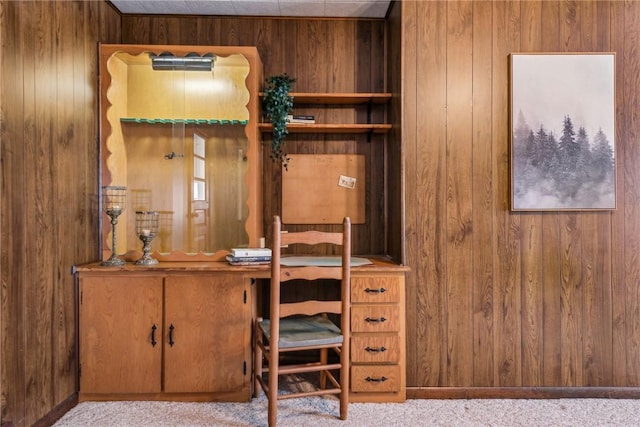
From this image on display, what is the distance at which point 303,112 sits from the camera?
2951mm

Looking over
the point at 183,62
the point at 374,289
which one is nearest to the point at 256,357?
the point at 374,289

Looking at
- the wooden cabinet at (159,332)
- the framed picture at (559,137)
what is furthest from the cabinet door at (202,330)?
the framed picture at (559,137)

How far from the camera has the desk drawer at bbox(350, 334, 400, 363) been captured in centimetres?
233

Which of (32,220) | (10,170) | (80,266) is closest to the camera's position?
(10,170)

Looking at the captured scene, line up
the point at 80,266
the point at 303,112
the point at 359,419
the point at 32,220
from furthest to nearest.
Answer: the point at 303,112 → the point at 80,266 → the point at 359,419 → the point at 32,220

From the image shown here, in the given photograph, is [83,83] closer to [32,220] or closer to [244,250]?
[32,220]

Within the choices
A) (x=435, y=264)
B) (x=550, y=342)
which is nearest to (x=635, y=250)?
(x=550, y=342)

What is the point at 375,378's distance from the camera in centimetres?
234

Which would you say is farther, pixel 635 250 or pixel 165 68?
pixel 165 68

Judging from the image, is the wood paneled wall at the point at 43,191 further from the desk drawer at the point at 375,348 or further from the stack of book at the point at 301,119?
the desk drawer at the point at 375,348

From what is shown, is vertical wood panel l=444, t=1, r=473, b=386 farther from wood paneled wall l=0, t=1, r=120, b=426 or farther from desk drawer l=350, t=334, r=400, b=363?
wood paneled wall l=0, t=1, r=120, b=426

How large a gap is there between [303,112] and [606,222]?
81.1 inches

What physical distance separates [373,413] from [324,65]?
2302mm

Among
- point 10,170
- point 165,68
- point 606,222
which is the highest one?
point 165,68
